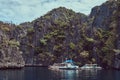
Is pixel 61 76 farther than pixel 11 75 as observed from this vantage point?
No

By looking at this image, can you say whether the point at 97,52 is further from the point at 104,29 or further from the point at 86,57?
the point at 104,29

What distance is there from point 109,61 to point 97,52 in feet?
56.3

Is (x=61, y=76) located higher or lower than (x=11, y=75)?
lower

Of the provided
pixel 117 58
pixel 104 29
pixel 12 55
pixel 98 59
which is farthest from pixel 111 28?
pixel 12 55

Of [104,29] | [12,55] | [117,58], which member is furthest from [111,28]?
[12,55]

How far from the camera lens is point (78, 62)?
7180 inches

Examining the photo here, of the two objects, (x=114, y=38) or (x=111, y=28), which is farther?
(x=111, y=28)

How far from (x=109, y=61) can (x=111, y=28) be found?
3070 cm

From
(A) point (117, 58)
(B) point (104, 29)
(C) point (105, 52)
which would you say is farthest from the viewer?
(B) point (104, 29)

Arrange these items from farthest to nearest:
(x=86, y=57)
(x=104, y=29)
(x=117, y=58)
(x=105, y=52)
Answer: (x=104, y=29) < (x=86, y=57) < (x=105, y=52) < (x=117, y=58)

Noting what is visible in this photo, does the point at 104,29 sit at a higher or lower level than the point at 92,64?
higher

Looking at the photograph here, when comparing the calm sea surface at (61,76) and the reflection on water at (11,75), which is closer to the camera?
the calm sea surface at (61,76)

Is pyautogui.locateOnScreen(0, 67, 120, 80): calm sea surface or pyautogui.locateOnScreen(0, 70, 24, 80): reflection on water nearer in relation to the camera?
pyautogui.locateOnScreen(0, 67, 120, 80): calm sea surface

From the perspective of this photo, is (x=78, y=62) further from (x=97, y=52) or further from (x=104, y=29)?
(x=104, y=29)
